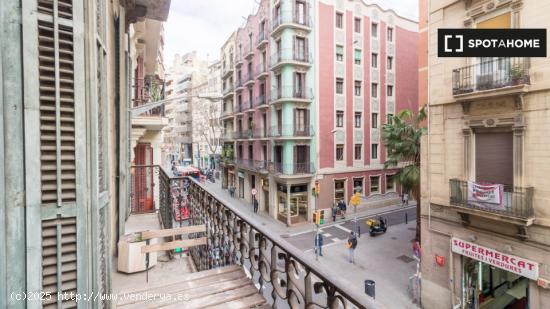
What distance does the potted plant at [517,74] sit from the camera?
8.20 metres

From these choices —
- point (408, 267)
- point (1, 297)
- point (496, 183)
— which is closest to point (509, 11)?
point (496, 183)

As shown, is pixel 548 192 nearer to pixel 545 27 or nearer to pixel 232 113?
pixel 545 27

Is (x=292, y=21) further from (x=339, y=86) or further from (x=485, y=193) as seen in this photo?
(x=485, y=193)

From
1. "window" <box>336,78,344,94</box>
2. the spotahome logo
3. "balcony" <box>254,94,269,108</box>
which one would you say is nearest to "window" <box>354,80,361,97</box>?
"window" <box>336,78,344,94</box>

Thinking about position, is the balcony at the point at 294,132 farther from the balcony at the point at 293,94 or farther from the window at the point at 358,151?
the window at the point at 358,151

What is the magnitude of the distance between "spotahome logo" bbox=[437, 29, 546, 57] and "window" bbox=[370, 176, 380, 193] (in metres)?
16.4

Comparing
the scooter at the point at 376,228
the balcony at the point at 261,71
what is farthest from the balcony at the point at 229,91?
the scooter at the point at 376,228

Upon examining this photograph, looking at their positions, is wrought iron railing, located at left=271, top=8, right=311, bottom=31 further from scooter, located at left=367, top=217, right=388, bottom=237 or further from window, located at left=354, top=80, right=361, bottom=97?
scooter, located at left=367, top=217, right=388, bottom=237

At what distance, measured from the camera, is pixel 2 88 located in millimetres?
2014

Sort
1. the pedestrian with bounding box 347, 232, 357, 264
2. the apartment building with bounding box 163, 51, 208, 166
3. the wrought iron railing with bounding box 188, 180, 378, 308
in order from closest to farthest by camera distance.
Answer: the wrought iron railing with bounding box 188, 180, 378, 308 < the pedestrian with bounding box 347, 232, 357, 264 < the apartment building with bounding box 163, 51, 208, 166

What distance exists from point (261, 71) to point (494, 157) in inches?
790

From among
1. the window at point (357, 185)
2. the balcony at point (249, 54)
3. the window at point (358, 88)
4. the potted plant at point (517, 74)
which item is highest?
the balcony at point (249, 54)

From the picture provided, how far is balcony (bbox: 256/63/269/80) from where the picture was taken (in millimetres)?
24447

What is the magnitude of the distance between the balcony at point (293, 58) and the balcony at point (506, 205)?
Answer: 14.9m
